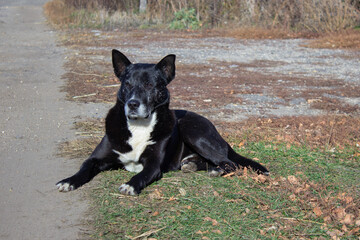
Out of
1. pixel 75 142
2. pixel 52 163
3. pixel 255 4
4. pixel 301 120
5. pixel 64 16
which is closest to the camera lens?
pixel 52 163

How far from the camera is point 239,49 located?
15039 mm

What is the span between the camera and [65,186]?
13.8ft

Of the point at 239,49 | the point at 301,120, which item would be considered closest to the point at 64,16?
the point at 239,49

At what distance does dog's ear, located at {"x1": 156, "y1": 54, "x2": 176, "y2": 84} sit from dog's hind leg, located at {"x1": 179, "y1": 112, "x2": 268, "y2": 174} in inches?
23.4

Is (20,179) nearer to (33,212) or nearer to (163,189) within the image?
(33,212)

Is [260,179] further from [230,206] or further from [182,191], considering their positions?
[182,191]

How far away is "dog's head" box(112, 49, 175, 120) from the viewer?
4.38 meters

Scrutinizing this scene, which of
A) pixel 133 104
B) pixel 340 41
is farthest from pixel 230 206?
pixel 340 41

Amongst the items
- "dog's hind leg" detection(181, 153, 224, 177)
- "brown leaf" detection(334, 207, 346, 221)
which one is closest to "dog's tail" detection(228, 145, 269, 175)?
"dog's hind leg" detection(181, 153, 224, 177)

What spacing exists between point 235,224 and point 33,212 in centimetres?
165

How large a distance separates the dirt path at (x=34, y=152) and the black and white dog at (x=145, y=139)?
0.33 meters

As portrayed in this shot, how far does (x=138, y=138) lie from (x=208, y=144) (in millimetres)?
809

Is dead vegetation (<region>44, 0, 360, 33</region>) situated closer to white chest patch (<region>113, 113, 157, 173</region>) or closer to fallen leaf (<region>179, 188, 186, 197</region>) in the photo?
white chest patch (<region>113, 113, 157, 173</region>)

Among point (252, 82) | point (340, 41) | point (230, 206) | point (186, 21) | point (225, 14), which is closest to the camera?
point (230, 206)
